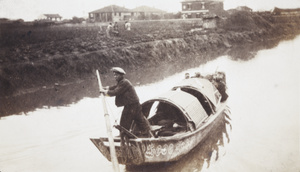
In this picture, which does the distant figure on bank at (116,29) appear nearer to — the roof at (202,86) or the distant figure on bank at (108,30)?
the distant figure on bank at (108,30)

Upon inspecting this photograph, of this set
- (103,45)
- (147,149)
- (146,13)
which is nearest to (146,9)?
(146,13)

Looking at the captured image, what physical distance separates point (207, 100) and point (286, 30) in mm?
2529

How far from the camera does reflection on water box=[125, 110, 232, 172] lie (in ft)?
15.6

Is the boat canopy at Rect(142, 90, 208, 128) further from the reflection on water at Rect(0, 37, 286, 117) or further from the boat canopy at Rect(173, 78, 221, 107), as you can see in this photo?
the reflection on water at Rect(0, 37, 286, 117)

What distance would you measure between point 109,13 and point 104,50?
3.04ft

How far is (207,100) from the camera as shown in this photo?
5809 millimetres

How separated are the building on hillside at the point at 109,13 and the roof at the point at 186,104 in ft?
7.15

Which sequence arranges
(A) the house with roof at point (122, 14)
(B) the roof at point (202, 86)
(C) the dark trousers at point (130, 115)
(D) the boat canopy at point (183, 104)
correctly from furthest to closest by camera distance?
1. (B) the roof at point (202, 86)
2. (A) the house with roof at point (122, 14)
3. (D) the boat canopy at point (183, 104)
4. (C) the dark trousers at point (130, 115)

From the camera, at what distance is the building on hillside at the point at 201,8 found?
636 centimetres

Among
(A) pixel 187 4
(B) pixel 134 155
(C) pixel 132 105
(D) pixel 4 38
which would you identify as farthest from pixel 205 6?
(D) pixel 4 38

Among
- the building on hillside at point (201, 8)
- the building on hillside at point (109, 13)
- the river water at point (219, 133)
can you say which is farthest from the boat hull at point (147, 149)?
the building on hillside at point (201, 8)

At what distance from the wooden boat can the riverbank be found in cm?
105

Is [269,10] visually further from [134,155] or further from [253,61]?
[134,155]

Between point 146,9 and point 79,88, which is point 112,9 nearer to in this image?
point 146,9
